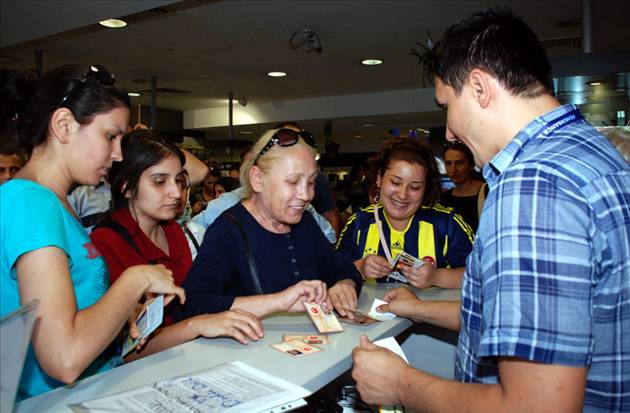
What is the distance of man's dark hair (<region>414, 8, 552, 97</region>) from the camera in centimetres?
106

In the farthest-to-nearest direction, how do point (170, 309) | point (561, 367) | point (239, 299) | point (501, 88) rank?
point (170, 309), point (239, 299), point (501, 88), point (561, 367)

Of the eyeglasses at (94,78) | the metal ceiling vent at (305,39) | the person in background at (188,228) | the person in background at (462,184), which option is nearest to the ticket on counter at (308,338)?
the eyeglasses at (94,78)

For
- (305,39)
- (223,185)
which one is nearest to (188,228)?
(305,39)

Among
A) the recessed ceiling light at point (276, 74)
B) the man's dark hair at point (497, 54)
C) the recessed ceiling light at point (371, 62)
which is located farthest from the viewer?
the recessed ceiling light at point (276, 74)

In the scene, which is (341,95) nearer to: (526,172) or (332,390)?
(332,390)

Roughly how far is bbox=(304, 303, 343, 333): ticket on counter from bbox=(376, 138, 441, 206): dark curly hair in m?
1.32

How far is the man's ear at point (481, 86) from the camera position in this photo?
108 centimetres

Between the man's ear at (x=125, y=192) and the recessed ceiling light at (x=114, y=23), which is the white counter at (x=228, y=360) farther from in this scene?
the recessed ceiling light at (x=114, y=23)

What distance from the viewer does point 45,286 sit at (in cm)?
110

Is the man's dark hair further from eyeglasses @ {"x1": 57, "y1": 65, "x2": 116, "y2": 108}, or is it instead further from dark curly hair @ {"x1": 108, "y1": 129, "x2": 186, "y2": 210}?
dark curly hair @ {"x1": 108, "y1": 129, "x2": 186, "y2": 210}

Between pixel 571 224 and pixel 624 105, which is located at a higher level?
pixel 624 105

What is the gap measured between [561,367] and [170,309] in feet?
5.32

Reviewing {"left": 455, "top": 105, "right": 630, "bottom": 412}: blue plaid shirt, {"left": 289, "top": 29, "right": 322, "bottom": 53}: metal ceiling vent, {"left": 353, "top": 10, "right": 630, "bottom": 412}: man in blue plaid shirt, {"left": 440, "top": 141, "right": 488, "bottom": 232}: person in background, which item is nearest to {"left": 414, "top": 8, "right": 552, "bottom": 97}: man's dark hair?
{"left": 353, "top": 10, "right": 630, "bottom": 412}: man in blue plaid shirt

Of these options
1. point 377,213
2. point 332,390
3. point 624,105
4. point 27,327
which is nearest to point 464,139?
point 27,327
